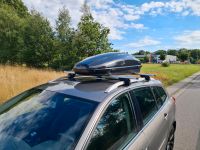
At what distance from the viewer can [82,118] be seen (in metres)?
2.37

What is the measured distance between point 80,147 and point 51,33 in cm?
2827

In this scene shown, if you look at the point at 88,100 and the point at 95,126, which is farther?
the point at 88,100

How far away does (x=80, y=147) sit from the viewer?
2062 millimetres

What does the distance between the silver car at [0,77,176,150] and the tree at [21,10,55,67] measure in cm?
2604

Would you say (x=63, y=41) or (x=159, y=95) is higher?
(x=63, y=41)

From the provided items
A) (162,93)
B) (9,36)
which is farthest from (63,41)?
(162,93)

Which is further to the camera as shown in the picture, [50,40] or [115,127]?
[50,40]

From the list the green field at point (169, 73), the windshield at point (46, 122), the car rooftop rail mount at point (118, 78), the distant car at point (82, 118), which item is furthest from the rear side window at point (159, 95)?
the green field at point (169, 73)

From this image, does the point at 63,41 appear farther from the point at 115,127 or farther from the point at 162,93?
the point at 115,127

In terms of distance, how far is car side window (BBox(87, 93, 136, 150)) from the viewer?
7.56 feet

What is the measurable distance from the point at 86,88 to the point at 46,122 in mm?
562

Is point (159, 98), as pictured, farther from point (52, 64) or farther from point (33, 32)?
point (33, 32)

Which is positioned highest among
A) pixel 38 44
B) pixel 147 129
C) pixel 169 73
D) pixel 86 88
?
pixel 38 44

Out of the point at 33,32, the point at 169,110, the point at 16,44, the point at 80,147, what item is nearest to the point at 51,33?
the point at 33,32
